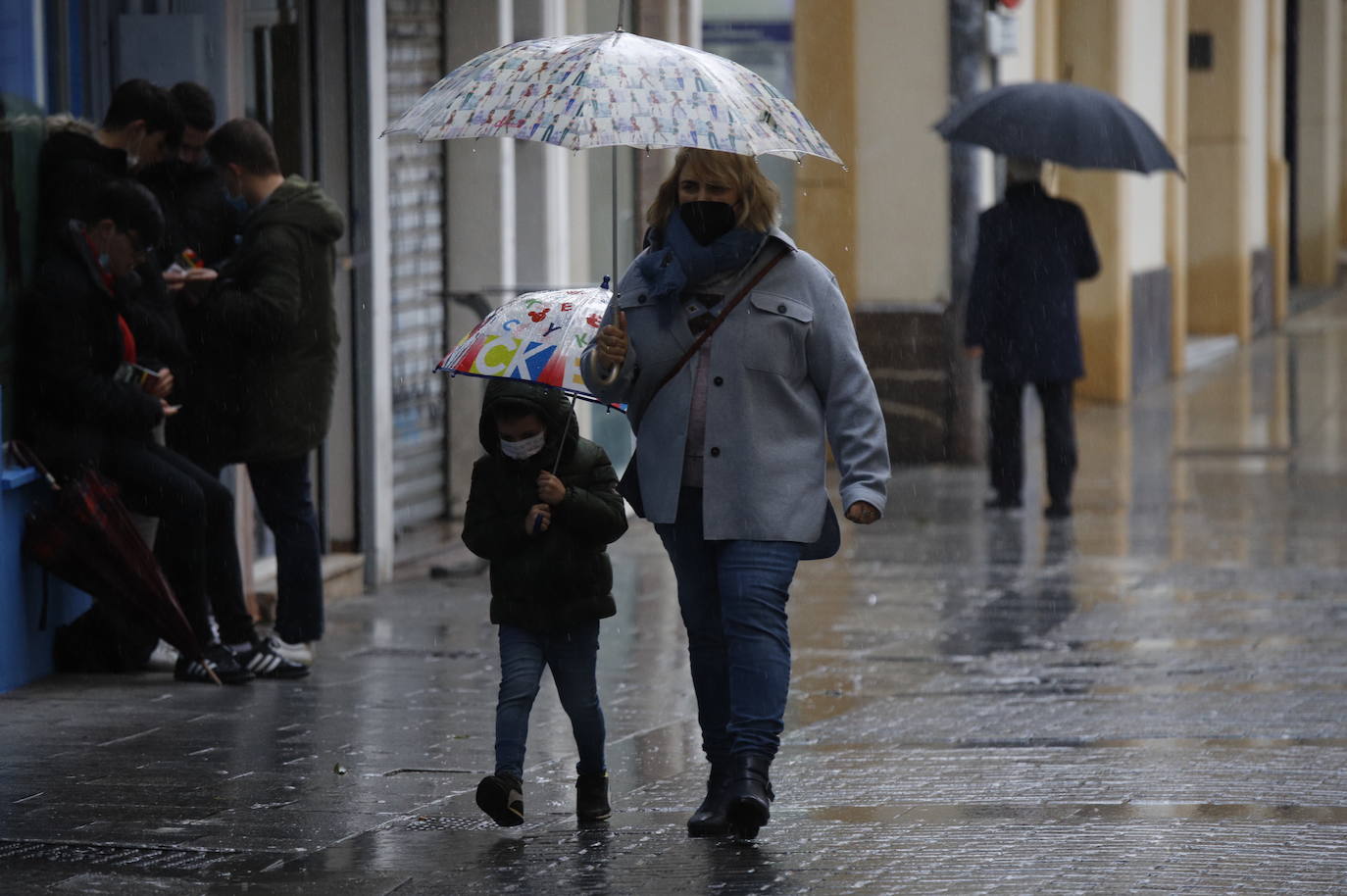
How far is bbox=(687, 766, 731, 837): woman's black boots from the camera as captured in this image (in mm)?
5406

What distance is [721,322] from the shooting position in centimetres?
546

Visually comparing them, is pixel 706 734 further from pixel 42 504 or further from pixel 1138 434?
pixel 1138 434

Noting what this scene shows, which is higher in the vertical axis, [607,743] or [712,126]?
[712,126]

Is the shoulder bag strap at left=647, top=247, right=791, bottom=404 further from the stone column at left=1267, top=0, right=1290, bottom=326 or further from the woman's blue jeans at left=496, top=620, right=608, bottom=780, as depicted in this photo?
the stone column at left=1267, top=0, right=1290, bottom=326

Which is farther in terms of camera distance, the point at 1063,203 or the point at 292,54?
the point at 1063,203

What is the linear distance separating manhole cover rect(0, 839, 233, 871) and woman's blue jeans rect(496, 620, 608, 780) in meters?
0.76

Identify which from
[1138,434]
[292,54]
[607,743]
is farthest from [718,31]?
[607,743]

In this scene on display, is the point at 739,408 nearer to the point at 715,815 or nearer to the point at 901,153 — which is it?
the point at 715,815

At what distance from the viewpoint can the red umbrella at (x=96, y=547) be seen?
289 inches

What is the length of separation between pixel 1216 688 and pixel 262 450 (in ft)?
10.7

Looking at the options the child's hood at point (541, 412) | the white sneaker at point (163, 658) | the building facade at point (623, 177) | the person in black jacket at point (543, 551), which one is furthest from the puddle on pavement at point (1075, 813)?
the white sneaker at point (163, 658)

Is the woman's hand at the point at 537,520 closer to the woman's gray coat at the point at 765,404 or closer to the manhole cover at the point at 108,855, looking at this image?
the woman's gray coat at the point at 765,404

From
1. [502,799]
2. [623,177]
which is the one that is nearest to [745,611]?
[502,799]

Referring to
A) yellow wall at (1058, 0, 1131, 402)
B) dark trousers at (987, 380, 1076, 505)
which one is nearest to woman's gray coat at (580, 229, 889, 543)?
dark trousers at (987, 380, 1076, 505)
